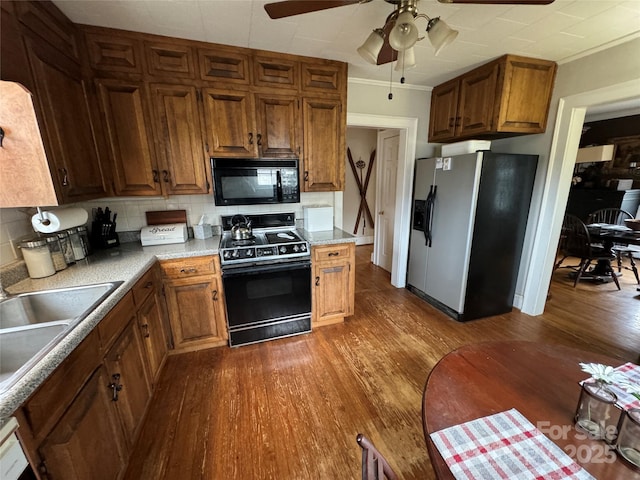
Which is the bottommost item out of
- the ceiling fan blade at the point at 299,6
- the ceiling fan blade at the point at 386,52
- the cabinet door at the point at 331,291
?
the cabinet door at the point at 331,291

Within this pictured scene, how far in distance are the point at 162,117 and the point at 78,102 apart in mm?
484

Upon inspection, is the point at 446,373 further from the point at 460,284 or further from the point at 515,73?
the point at 515,73

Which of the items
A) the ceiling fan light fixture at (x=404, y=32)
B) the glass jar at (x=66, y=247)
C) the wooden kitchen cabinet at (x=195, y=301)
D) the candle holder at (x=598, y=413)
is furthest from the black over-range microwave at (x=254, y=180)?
the candle holder at (x=598, y=413)

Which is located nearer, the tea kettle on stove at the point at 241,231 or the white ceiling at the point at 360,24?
the white ceiling at the point at 360,24

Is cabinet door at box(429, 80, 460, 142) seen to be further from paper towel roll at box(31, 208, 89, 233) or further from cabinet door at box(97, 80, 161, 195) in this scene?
paper towel roll at box(31, 208, 89, 233)

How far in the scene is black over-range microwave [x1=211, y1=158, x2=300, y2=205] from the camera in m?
2.21

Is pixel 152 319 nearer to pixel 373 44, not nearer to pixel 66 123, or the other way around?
pixel 66 123

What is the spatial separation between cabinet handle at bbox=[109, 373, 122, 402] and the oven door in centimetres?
93

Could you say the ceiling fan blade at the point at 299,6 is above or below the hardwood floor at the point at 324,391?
above

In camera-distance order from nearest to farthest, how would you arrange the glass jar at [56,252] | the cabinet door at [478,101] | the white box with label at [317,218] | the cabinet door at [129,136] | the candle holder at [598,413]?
the candle holder at [598,413], the glass jar at [56,252], the cabinet door at [129,136], the cabinet door at [478,101], the white box with label at [317,218]

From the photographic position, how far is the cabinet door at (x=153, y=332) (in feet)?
5.47

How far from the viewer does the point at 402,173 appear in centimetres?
321

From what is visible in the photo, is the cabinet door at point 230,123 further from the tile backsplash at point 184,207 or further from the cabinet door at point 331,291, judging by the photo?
the cabinet door at point 331,291

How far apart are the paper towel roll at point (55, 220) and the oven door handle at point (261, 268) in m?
0.98
